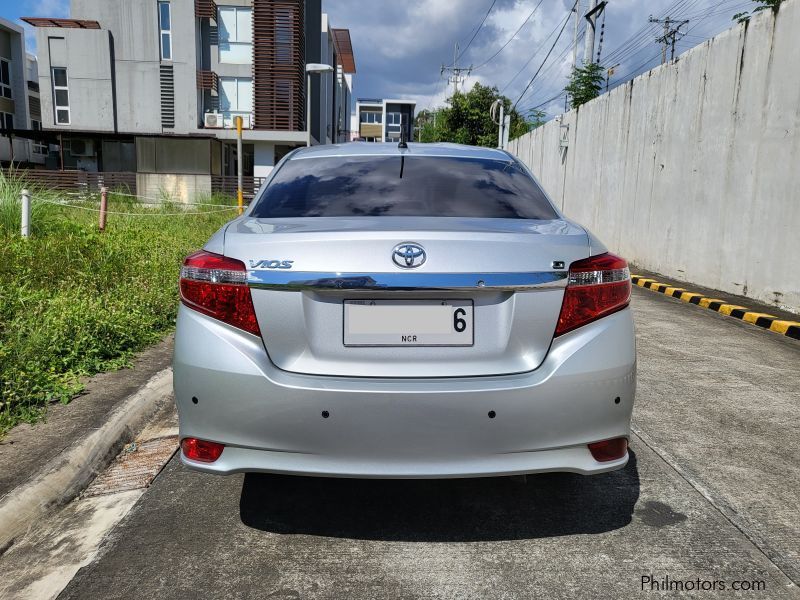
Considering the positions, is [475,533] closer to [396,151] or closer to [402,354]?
[402,354]

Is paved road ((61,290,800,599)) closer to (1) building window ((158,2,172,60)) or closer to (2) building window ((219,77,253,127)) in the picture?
(2) building window ((219,77,253,127))

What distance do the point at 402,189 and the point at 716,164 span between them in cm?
877

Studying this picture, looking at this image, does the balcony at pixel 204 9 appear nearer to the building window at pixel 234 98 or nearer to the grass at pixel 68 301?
the building window at pixel 234 98

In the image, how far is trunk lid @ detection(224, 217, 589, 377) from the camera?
2.27 metres

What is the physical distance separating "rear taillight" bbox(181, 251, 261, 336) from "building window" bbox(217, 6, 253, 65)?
35263 mm

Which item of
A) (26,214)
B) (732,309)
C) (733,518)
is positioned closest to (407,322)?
(733,518)

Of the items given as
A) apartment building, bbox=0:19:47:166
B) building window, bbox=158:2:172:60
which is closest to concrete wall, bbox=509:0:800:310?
building window, bbox=158:2:172:60

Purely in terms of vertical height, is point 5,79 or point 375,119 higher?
point 375,119

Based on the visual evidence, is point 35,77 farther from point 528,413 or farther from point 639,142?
point 528,413

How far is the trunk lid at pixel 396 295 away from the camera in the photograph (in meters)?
2.27

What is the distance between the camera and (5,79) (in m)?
43.3

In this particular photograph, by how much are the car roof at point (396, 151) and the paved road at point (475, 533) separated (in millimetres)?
1660

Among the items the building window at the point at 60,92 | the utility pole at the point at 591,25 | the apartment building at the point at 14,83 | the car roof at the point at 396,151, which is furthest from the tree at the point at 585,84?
the apartment building at the point at 14,83

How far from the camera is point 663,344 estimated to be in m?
A: 6.58
